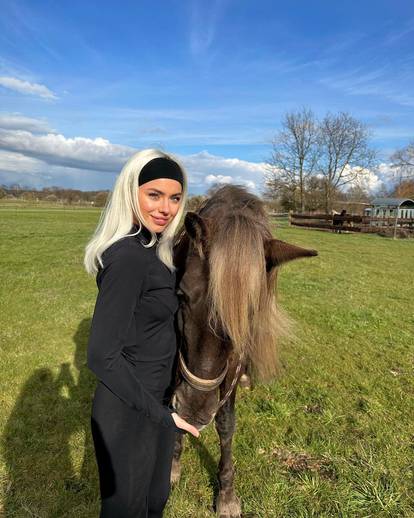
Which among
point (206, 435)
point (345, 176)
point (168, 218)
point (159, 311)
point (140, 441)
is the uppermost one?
point (345, 176)

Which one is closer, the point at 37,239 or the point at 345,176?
the point at 37,239

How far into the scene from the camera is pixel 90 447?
3.19 m

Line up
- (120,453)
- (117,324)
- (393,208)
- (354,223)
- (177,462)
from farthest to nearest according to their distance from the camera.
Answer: (393,208)
(354,223)
(177,462)
(120,453)
(117,324)

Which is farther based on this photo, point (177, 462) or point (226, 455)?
point (177, 462)

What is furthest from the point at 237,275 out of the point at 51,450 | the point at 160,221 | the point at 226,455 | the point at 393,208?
the point at 393,208

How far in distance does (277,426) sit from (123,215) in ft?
9.27

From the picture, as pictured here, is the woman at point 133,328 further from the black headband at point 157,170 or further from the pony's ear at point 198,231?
the pony's ear at point 198,231

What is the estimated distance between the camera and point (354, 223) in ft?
96.5

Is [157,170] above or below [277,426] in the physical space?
above

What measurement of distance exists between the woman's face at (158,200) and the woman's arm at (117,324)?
0.32m

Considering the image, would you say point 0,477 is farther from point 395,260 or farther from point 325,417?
point 395,260

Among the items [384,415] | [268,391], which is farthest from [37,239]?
[384,415]

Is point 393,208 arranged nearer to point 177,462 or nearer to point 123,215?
point 177,462

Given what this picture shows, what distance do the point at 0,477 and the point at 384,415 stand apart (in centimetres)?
362
